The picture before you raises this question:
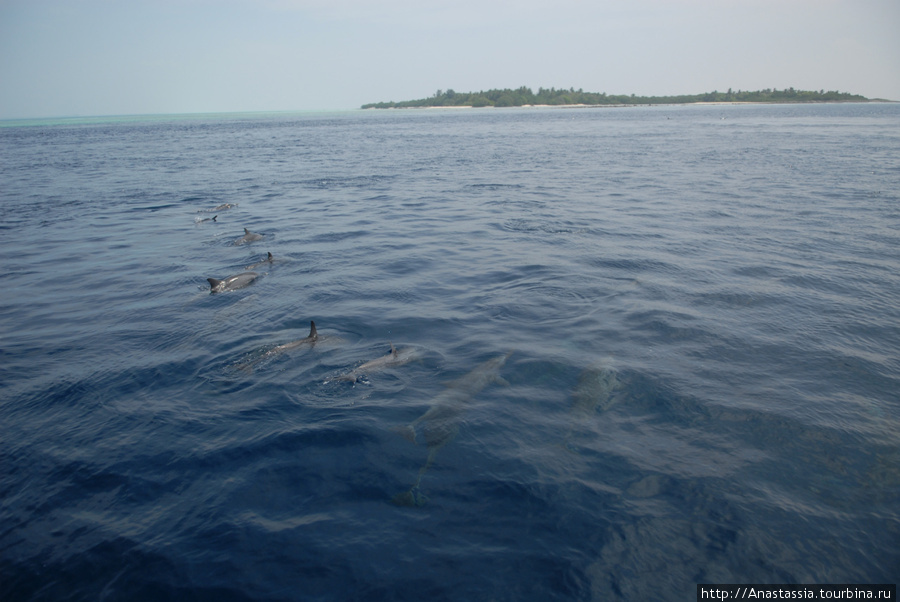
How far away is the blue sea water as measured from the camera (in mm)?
5758

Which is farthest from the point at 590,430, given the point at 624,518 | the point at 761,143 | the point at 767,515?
the point at 761,143

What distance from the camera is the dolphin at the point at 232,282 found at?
45.6 ft

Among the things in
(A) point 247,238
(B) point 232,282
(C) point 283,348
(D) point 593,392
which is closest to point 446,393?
(D) point 593,392

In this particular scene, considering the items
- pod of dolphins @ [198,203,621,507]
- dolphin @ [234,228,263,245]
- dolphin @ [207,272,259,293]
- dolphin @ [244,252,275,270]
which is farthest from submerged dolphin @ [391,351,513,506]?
dolphin @ [234,228,263,245]

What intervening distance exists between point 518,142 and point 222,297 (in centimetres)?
5162

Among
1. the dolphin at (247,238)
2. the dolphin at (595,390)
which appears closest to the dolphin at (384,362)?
the dolphin at (595,390)

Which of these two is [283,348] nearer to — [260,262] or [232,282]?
[232,282]

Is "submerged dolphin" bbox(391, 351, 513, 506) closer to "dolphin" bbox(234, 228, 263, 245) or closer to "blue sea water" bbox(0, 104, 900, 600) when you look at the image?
"blue sea water" bbox(0, 104, 900, 600)

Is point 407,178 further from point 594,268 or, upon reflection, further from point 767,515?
point 767,515

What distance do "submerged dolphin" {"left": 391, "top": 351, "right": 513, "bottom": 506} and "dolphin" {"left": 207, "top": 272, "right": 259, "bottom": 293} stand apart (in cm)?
820

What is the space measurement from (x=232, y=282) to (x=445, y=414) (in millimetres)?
8913

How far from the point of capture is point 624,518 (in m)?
6.27

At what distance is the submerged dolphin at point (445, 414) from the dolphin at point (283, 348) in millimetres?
3384

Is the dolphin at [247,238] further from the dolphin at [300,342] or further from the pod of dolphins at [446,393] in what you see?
the dolphin at [300,342]
